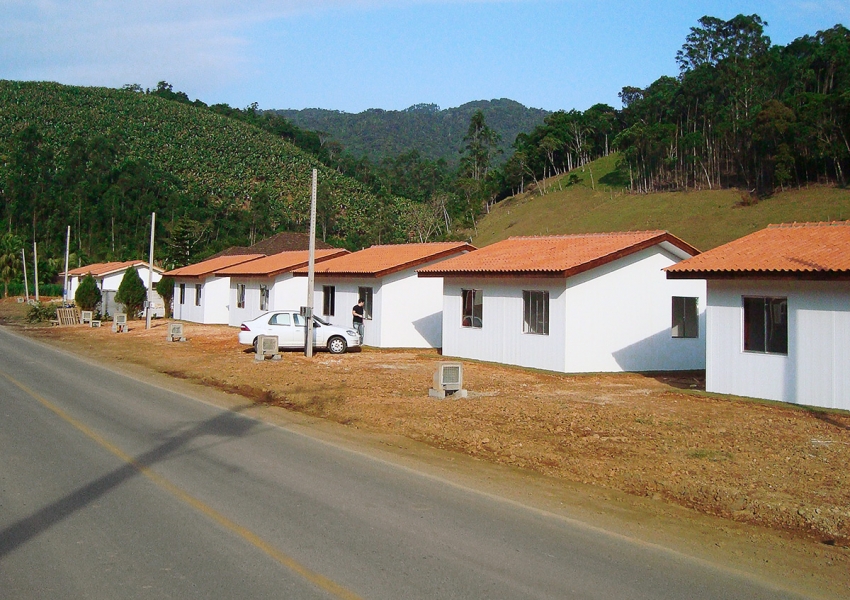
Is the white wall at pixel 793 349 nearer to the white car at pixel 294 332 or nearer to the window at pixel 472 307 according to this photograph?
the window at pixel 472 307

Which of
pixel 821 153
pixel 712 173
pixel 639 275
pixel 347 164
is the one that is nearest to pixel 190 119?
pixel 347 164

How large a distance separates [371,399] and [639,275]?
404 inches

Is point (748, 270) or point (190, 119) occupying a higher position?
point (190, 119)

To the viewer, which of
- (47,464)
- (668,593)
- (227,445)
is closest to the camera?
(668,593)

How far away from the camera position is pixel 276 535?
24.0 feet

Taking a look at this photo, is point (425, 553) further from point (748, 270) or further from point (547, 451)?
point (748, 270)

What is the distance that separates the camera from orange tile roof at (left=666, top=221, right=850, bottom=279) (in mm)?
16203

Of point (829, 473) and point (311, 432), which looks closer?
point (829, 473)

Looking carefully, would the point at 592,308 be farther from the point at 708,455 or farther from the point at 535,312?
the point at 708,455

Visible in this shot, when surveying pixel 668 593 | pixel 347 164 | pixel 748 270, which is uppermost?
pixel 347 164

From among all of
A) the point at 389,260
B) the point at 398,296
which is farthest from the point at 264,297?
the point at 398,296

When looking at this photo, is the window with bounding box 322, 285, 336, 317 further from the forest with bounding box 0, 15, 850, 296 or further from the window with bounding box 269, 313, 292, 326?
the forest with bounding box 0, 15, 850, 296

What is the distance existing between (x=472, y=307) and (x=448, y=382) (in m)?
9.80

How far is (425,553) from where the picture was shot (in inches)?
275
